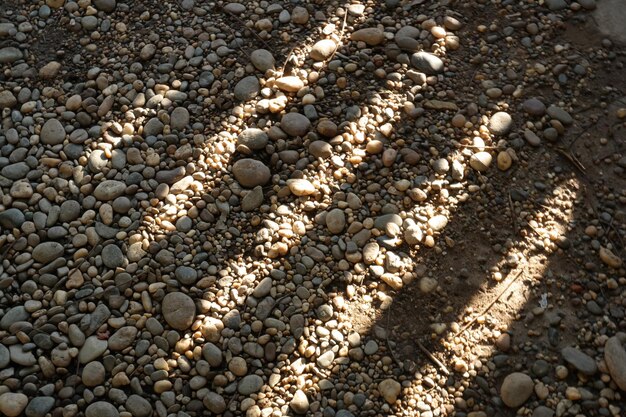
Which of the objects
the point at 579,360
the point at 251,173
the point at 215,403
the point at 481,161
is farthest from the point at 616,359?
the point at 251,173

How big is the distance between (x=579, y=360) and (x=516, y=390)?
0.77 feet

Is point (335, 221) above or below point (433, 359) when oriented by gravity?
above

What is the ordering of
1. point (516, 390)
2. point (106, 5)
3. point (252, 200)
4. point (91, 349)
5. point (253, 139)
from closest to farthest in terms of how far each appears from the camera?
point (516, 390), point (91, 349), point (252, 200), point (253, 139), point (106, 5)

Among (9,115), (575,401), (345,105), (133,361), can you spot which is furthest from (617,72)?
(9,115)

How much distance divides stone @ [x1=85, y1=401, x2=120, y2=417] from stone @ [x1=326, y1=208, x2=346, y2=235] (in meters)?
0.95

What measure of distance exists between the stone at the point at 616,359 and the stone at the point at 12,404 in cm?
186

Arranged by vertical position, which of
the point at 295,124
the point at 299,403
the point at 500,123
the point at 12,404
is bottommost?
the point at 12,404

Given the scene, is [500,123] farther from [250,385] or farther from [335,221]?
[250,385]

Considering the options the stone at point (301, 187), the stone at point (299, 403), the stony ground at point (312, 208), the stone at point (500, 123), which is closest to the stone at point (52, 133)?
the stony ground at point (312, 208)

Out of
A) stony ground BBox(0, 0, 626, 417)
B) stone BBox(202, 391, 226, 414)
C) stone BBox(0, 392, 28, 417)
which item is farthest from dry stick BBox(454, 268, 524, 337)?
stone BBox(0, 392, 28, 417)

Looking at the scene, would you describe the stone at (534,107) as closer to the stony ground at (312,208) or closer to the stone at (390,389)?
the stony ground at (312,208)

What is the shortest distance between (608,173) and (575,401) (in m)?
0.90

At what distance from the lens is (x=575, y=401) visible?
88.4 inches

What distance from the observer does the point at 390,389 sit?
7.45 ft
